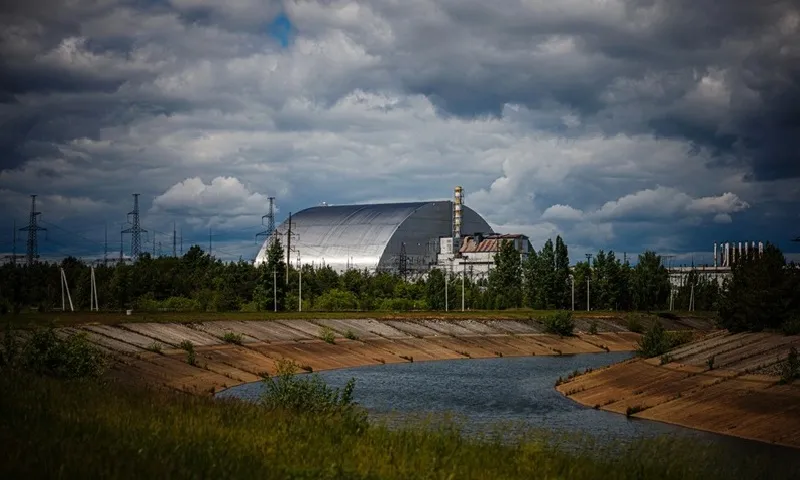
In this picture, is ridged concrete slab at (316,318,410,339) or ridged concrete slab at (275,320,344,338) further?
ridged concrete slab at (316,318,410,339)

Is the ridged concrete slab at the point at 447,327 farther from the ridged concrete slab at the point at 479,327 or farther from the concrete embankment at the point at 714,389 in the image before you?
the concrete embankment at the point at 714,389

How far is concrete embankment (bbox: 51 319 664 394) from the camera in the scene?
6494 centimetres

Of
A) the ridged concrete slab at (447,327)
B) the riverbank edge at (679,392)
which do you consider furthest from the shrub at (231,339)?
the ridged concrete slab at (447,327)

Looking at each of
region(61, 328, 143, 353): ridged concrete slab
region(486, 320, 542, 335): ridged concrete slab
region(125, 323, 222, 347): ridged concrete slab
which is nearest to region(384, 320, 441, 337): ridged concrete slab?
region(486, 320, 542, 335): ridged concrete slab

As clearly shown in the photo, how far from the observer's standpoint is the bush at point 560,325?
387 feet

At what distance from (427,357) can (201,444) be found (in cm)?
7624

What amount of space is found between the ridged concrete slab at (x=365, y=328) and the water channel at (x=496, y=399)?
33.2ft

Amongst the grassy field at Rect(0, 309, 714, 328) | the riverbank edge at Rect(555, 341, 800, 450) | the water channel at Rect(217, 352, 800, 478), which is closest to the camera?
the water channel at Rect(217, 352, 800, 478)

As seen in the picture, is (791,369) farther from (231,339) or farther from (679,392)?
(231,339)

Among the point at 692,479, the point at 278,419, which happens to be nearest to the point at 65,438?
the point at 278,419

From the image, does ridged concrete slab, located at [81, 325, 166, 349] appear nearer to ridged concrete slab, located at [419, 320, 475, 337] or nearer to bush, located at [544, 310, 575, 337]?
ridged concrete slab, located at [419, 320, 475, 337]

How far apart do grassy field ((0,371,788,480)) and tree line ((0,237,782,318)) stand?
355 feet

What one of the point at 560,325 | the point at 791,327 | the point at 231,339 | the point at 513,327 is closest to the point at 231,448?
the point at 791,327

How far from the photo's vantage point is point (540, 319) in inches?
4882
